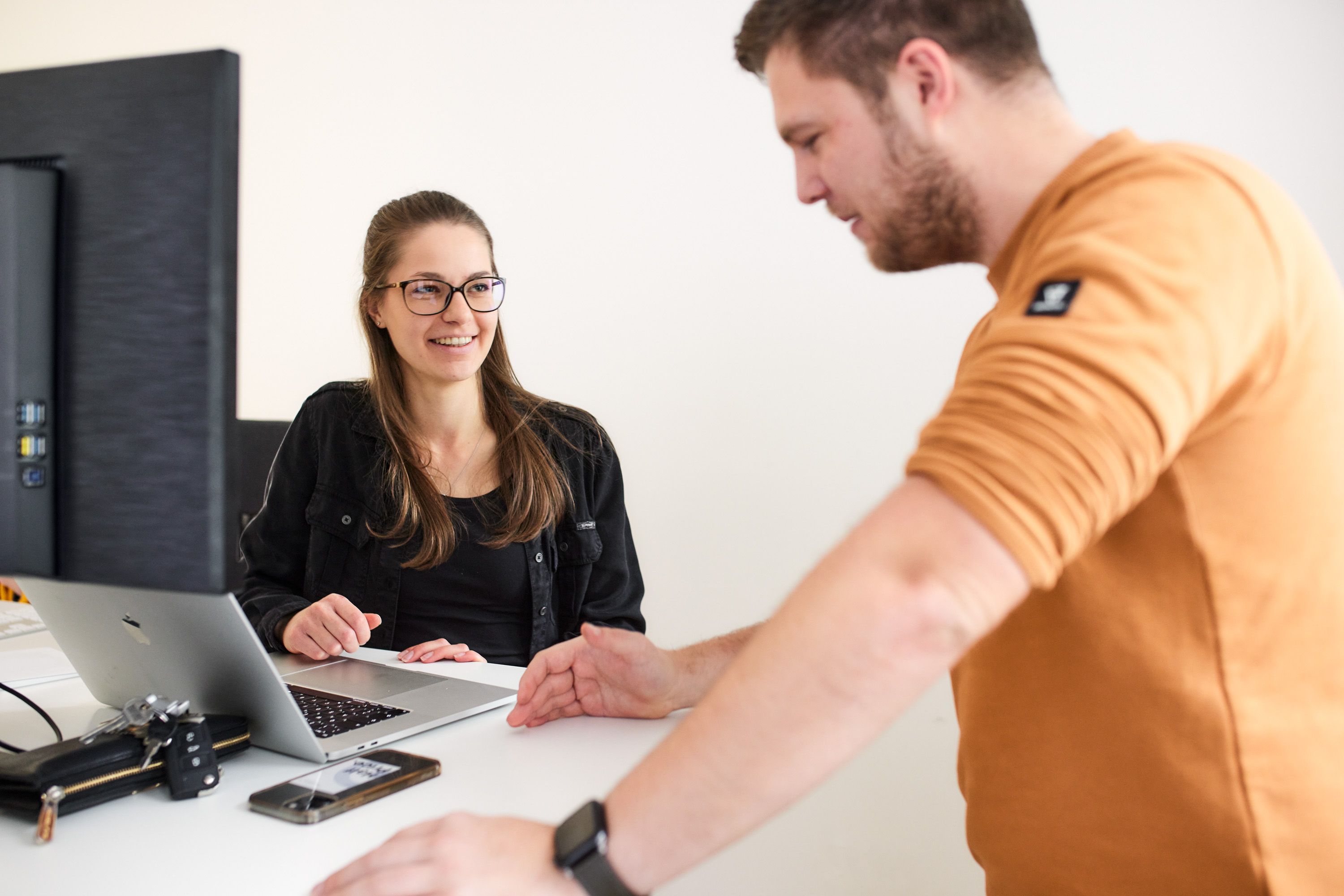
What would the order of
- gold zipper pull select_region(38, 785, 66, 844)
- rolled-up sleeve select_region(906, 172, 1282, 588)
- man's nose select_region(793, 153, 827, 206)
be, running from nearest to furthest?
rolled-up sleeve select_region(906, 172, 1282, 588) < gold zipper pull select_region(38, 785, 66, 844) < man's nose select_region(793, 153, 827, 206)

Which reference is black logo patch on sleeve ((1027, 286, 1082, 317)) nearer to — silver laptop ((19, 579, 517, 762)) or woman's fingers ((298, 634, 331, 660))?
silver laptop ((19, 579, 517, 762))

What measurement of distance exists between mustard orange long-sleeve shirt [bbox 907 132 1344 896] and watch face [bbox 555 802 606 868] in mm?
296

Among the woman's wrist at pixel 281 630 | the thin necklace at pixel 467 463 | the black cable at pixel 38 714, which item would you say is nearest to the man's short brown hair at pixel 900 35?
the black cable at pixel 38 714

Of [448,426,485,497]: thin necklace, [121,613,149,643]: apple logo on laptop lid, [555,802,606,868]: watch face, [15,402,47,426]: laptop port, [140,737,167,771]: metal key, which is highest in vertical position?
[15,402,47,426]: laptop port

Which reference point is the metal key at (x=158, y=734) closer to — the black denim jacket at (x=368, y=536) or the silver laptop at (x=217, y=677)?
the silver laptop at (x=217, y=677)

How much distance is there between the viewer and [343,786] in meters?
0.87

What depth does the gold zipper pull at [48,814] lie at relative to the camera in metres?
0.78

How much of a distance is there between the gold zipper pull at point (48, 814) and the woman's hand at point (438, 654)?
57 centimetres

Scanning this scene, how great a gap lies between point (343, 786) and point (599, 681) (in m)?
0.30

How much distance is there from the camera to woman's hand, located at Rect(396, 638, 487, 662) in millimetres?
1354

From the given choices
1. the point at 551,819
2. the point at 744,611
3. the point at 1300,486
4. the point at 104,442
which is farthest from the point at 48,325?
the point at 744,611

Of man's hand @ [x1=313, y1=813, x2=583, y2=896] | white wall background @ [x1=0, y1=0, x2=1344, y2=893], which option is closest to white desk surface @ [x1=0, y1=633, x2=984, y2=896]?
man's hand @ [x1=313, y1=813, x2=583, y2=896]

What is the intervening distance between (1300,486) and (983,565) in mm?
312

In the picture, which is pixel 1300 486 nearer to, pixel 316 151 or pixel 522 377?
pixel 522 377
